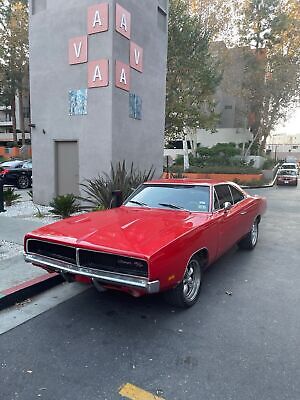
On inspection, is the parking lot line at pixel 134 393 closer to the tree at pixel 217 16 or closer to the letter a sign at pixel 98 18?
the letter a sign at pixel 98 18

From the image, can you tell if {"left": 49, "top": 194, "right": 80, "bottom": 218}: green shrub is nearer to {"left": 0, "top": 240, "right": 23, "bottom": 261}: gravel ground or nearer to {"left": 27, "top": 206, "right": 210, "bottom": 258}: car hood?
{"left": 0, "top": 240, "right": 23, "bottom": 261}: gravel ground

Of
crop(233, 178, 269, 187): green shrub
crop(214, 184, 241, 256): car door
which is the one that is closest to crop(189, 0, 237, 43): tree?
crop(233, 178, 269, 187): green shrub

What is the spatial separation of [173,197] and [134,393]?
2.96m

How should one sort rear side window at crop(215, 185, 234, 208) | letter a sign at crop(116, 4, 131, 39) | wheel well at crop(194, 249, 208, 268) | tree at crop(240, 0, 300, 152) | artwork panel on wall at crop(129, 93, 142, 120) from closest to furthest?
wheel well at crop(194, 249, 208, 268) → rear side window at crop(215, 185, 234, 208) → letter a sign at crop(116, 4, 131, 39) → artwork panel on wall at crop(129, 93, 142, 120) → tree at crop(240, 0, 300, 152)

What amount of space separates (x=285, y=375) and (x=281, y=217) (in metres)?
8.70

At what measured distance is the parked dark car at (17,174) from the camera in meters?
16.4

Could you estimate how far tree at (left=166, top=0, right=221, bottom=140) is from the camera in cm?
1975

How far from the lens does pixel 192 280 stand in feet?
13.4

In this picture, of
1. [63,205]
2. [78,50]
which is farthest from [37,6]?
[63,205]

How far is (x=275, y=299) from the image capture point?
4328 mm

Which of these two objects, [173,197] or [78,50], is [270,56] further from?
[173,197]

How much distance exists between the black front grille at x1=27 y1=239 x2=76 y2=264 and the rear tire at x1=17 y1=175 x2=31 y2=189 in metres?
13.8

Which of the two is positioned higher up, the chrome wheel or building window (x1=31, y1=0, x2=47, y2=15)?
building window (x1=31, y1=0, x2=47, y2=15)

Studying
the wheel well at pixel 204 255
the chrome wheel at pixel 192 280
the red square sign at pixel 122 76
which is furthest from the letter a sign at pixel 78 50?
the chrome wheel at pixel 192 280
